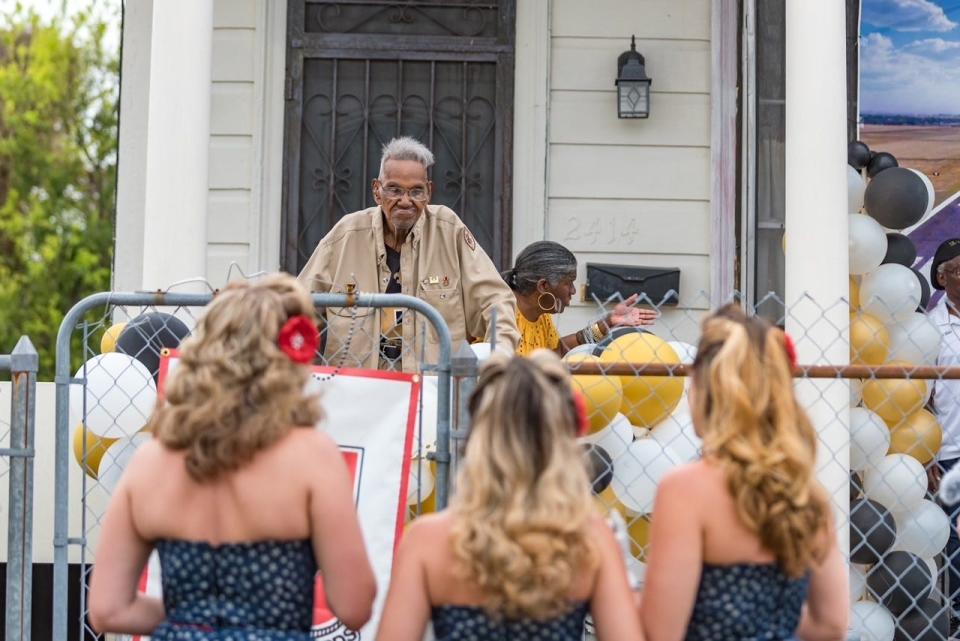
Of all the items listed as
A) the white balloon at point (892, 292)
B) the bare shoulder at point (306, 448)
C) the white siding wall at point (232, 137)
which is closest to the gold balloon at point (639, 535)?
the white balloon at point (892, 292)

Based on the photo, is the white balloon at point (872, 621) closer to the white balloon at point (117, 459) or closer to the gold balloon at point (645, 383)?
the gold balloon at point (645, 383)

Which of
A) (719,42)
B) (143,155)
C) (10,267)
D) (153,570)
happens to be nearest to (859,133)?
(719,42)

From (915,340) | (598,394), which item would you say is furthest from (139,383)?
(915,340)

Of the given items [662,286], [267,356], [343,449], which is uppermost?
[662,286]

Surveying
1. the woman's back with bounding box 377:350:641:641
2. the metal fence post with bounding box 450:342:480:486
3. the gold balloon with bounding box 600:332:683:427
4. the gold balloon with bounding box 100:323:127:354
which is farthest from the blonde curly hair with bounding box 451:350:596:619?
the gold balloon with bounding box 100:323:127:354

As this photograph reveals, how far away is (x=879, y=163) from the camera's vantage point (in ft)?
23.0

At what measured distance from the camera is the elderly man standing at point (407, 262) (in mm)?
5371

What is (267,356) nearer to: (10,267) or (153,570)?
(153,570)

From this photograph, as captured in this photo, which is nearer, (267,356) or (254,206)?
(267,356)

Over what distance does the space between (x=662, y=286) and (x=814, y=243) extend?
209 centimetres

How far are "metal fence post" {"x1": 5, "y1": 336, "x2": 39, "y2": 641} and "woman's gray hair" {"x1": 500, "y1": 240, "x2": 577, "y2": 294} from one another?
247 centimetres

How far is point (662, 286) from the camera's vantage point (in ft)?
25.0

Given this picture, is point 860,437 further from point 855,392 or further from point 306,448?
point 306,448

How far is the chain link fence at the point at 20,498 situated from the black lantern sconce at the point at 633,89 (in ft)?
14.2
